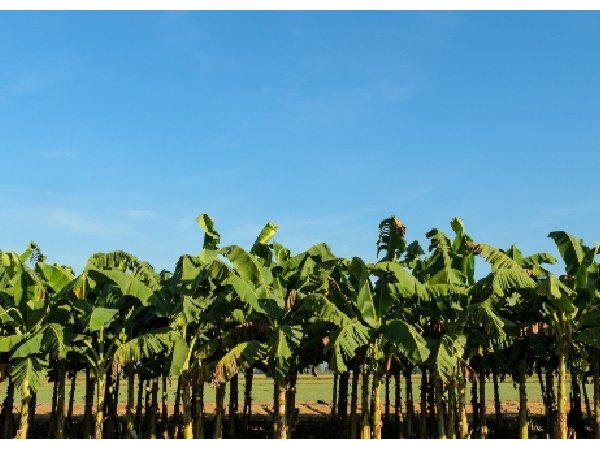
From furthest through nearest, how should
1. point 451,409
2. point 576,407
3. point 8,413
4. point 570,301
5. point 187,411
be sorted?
1. point 576,407
2. point 8,413
3. point 451,409
4. point 187,411
5. point 570,301

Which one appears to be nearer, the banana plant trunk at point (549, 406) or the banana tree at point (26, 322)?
the banana tree at point (26, 322)

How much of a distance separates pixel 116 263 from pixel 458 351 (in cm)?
1090

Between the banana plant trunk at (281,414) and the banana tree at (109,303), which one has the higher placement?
the banana tree at (109,303)

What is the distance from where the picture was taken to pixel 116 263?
2167cm

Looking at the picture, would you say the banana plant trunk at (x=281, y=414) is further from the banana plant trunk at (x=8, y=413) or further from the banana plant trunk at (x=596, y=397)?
the banana plant trunk at (x=8, y=413)

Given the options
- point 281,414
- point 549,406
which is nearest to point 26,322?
point 281,414

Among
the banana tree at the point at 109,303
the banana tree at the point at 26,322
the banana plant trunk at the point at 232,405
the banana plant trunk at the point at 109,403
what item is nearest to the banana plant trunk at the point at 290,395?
the banana plant trunk at the point at 232,405

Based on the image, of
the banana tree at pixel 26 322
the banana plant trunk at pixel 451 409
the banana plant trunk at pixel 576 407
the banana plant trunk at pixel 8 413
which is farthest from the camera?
the banana plant trunk at pixel 576 407

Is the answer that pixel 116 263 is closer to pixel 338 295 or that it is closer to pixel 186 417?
pixel 186 417

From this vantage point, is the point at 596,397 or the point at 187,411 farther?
the point at 596,397

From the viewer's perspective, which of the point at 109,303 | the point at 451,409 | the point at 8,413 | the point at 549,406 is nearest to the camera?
the point at 451,409

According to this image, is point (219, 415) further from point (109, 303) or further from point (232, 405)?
point (232, 405)

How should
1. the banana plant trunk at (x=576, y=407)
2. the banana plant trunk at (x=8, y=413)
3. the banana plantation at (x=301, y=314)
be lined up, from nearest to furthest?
the banana plantation at (x=301, y=314) < the banana plant trunk at (x=8, y=413) < the banana plant trunk at (x=576, y=407)
